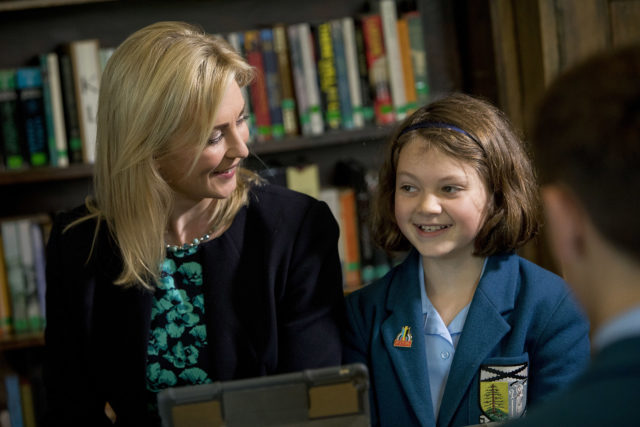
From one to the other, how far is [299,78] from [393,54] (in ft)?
1.01

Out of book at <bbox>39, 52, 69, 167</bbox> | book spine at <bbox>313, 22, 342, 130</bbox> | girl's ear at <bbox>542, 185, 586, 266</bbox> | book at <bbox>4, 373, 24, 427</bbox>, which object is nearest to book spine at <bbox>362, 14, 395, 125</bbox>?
book spine at <bbox>313, 22, 342, 130</bbox>

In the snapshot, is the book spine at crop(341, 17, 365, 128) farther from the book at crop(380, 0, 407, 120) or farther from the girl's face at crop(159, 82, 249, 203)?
the girl's face at crop(159, 82, 249, 203)

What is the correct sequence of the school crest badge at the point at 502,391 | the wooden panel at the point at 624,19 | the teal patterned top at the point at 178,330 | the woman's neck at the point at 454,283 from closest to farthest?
the school crest badge at the point at 502,391 < the woman's neck at the point at 454,283 < the teal patterned top at the point at 178,330 < the wooden panel at the point at 624,19

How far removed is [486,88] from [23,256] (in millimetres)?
1538

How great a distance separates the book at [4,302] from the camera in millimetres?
2201

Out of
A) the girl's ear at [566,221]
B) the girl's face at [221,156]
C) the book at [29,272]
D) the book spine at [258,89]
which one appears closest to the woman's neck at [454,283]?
the girl's face at [221,156]

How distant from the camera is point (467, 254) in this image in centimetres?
135

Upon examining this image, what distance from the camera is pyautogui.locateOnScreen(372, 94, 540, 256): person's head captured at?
1279mm

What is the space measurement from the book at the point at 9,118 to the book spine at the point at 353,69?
0.99 metres

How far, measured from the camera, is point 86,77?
7.18 ft

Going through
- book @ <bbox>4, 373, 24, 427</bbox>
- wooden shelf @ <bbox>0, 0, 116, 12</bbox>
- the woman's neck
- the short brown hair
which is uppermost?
wooden shelf @ <bbox>0, 0, 116, 12</bbox>

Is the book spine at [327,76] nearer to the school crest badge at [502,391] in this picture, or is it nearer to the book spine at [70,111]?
the book spine at [70,111]

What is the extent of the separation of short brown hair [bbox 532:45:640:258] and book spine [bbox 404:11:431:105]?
1766 mm

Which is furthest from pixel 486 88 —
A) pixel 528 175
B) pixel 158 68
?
pixel 158 68
